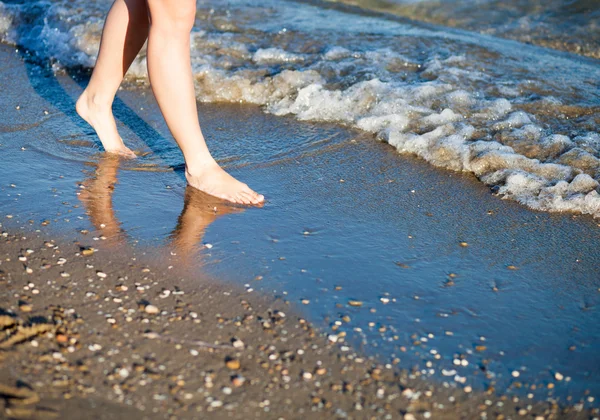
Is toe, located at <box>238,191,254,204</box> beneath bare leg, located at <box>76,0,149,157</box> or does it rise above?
beneath

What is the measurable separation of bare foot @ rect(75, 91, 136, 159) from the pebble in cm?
138

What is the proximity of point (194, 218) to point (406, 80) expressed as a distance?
2.47 metres

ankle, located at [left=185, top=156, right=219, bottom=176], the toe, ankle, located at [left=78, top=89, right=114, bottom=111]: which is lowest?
the toe

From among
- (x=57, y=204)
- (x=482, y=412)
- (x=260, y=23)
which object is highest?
(x=260, y=23)

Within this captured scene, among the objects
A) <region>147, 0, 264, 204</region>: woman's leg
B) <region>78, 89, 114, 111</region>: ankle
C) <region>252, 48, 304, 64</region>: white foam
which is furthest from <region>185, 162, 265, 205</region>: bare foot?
<region>252, 48, 304, 64</region>: white foam

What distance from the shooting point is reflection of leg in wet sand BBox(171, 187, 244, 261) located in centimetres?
247

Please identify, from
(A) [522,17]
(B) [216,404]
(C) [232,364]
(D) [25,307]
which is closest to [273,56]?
(A) [522,17]

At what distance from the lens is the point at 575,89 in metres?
4.67

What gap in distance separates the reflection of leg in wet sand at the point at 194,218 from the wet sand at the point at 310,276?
1cm

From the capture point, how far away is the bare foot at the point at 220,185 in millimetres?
2865

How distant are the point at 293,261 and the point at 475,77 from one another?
2907mm

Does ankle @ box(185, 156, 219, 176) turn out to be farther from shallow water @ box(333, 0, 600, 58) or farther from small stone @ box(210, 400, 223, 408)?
shallow water @ box(333, 0, 600, 58)

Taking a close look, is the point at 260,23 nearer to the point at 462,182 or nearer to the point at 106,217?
the point at 462,182

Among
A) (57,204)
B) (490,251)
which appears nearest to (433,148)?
(490,251)
